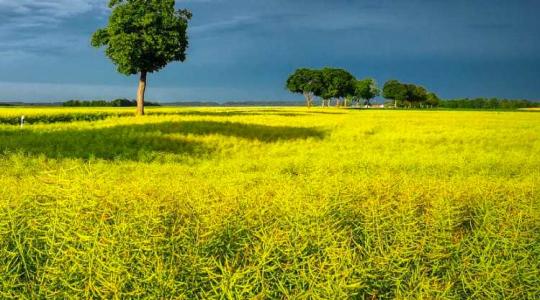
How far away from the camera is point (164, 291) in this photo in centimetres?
300

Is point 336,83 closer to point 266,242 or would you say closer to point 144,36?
point 144,36

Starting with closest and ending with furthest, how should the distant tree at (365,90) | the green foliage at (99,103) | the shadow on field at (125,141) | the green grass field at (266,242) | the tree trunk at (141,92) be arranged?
1. the green grass field at (266,242)
2. the shadow on field at (125,141)
3. the tree trunk at (141,92)
4. the green foliage at (99,103)
5. the distant tree at (365,90)

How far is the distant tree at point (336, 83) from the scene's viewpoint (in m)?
153

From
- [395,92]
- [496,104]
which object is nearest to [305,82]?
[395,92]

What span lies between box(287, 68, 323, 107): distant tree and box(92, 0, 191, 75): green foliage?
3927 inches

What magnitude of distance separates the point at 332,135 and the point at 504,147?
418 inches

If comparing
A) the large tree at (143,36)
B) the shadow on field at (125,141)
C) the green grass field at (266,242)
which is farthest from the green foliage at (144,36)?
the green grass field at (266,242)

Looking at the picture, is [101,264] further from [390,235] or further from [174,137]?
[174,137]

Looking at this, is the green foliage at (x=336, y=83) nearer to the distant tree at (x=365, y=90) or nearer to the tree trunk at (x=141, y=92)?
the distant tree at (x=365, y=90)

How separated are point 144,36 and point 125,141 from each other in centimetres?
2721

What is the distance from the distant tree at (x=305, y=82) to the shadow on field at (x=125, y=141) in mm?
118254

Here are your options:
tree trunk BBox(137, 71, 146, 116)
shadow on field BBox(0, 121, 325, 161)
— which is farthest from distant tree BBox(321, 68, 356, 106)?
shadow on field BBox(0, 121, 325, 161)

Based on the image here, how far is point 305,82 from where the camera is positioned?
499ft

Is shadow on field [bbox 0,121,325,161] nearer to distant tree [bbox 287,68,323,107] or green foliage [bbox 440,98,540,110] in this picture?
distant tree [bbox 287,68,323,107]
